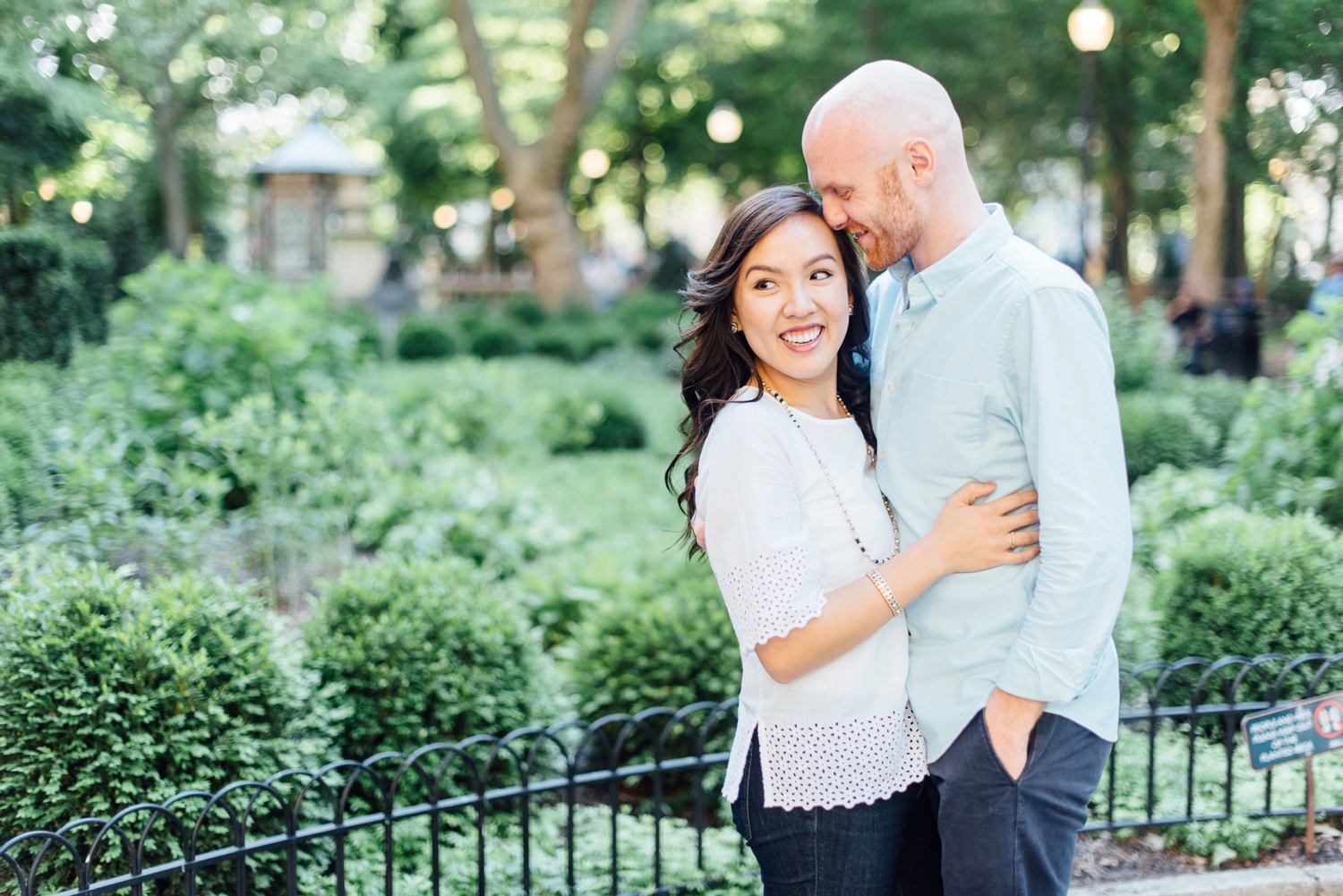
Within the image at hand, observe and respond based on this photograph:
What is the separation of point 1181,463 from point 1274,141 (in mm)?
2856

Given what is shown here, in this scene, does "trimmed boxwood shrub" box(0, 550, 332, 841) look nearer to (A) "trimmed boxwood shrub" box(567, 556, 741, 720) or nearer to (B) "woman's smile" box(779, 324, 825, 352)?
(A) "trimmed boxwood shrub" box(567, 556, 741, 720)

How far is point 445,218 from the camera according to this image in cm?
4266

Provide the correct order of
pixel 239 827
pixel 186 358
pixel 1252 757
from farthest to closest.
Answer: pixel 186 358, pixel 1252 757, pixel 239 827

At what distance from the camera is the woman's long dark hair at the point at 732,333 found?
210 cm

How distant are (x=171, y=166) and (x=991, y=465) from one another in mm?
12483

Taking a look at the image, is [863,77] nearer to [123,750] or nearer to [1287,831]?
[123,750]

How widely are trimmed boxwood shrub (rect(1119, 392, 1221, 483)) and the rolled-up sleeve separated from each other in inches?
240

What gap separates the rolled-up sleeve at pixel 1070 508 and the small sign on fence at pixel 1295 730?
177cm

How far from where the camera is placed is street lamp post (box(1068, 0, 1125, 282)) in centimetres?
1275

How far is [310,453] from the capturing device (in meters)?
5.58

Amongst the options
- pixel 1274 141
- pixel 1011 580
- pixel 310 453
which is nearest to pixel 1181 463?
pixel 1274 141

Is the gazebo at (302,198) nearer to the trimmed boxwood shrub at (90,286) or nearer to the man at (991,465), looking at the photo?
the trimmed boxwood shrub at (90,286)

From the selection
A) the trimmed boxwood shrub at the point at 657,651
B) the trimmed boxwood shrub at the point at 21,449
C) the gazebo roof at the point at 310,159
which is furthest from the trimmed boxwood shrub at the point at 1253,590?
the gazebo roof at the point at 310,159

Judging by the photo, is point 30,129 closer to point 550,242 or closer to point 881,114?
point 881,114
